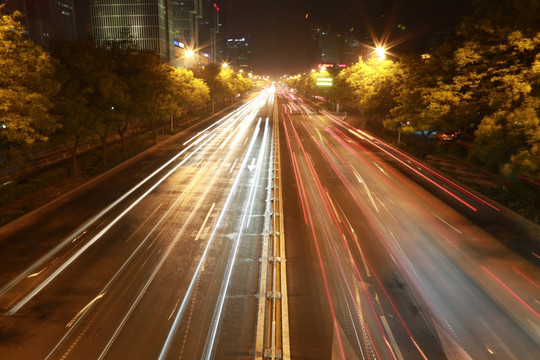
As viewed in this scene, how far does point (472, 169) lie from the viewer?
89.5 ft

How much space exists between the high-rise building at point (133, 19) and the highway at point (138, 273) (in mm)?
102527

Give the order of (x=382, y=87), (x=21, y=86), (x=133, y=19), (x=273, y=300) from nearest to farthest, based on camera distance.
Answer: (x=273, y=300) → (x=21, y=86) → (x=382, y=87) → (x=133, y=19)

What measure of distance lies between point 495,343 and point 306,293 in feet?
16.9

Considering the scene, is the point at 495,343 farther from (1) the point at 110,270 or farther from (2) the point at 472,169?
(2) the point at 472,169

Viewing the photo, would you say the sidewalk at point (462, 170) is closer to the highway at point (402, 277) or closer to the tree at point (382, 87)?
the highway at point (402, 277)

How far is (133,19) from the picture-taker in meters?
113

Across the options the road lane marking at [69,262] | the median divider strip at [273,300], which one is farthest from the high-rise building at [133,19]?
the median divider strip at [273,300]

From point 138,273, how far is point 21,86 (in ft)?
37.3

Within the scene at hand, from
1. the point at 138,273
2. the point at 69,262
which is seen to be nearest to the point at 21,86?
the point at 69,262

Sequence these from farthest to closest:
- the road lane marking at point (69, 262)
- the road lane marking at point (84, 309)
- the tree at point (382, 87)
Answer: the tree at point (382, 87)
the road lane marking at point (69, 262)
the road lane marking at point (84, 309)

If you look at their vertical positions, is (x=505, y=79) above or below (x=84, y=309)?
above

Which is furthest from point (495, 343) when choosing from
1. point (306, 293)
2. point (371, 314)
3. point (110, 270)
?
point (110, 270)

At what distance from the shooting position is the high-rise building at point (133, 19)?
112 m

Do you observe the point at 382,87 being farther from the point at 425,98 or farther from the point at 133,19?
the point at 133,19
